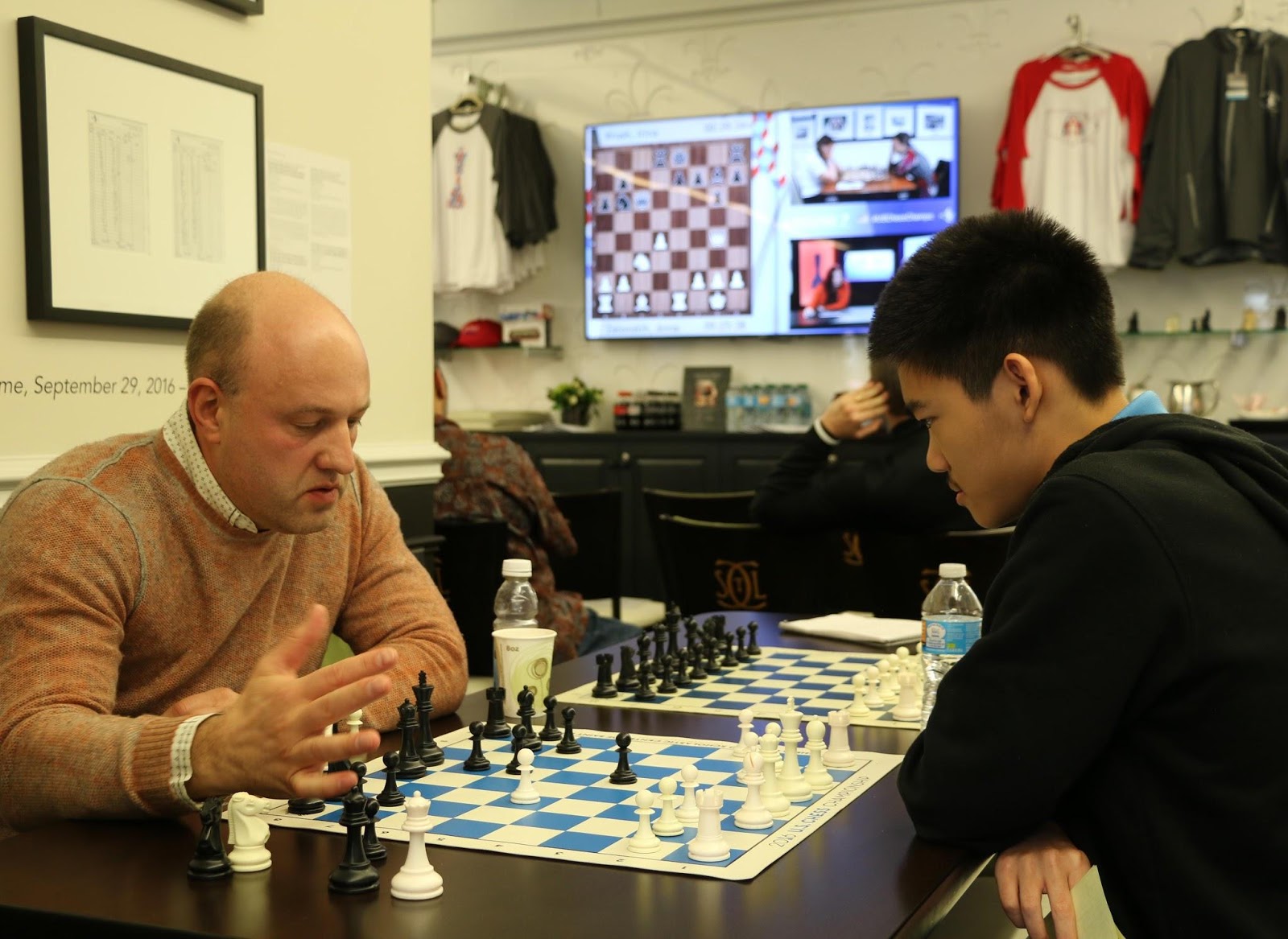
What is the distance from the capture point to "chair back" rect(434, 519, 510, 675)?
146 inches

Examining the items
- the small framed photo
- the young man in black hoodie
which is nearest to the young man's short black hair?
the young man in black hoodie

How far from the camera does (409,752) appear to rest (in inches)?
59.8

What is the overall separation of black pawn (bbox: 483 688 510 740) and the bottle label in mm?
692

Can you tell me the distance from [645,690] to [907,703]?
0.38 meters

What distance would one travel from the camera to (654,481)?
681cm

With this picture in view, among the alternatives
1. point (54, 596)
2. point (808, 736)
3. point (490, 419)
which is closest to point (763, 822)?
point (808, 736)

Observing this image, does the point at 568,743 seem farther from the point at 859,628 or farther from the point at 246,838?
the point at 859,628

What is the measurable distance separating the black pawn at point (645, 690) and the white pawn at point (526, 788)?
55cm

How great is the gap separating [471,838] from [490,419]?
6.09 m

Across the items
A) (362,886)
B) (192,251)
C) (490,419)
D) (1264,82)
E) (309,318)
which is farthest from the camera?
(490,419)

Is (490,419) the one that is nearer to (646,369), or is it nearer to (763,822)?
(646,369)

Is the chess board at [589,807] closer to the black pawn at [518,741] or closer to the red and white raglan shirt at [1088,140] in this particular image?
the black pawn at [518,741]

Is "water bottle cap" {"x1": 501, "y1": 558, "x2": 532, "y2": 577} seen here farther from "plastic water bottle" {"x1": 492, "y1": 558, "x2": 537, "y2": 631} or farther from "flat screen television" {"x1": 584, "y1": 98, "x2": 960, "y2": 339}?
"flat screen television" {"x1": 584, "y1": 98, "x2": 960, "y2": 339}

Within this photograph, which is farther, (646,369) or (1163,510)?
(646,369)
